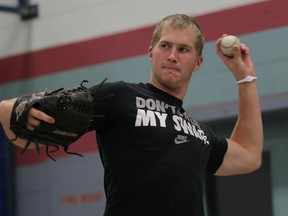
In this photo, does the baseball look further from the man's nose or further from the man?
the man's nose

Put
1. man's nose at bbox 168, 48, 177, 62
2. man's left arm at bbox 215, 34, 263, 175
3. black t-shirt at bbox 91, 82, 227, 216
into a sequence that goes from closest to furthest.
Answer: black t-shirt at bbox 91, 82, 227, 216, man's nose at bbox 168, 48, 177, 62, man's left arm at bbox 215, 34, 263, 175

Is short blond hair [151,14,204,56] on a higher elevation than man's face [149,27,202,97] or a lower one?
higher

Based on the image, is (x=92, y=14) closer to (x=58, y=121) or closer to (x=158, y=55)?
(x=158, y=55)

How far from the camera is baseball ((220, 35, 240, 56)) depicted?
280 centimetres

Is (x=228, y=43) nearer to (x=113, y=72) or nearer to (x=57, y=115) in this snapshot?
(x=57, y=115)

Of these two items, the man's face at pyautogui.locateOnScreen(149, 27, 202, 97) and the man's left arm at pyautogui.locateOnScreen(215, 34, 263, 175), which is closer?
the man's face at pyautogui.locateOnScreen(149, 27, 202, 97)

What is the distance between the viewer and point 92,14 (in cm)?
513

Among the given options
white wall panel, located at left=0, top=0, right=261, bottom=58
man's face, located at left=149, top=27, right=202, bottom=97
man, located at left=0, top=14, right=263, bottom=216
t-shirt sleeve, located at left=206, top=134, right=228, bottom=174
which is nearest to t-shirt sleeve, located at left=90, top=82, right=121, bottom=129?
man, located at left=0, top=14, right=263, bottom=216

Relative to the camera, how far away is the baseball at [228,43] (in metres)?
2.80

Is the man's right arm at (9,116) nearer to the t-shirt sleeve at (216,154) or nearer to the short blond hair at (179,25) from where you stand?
the short blond hair at (179,25)

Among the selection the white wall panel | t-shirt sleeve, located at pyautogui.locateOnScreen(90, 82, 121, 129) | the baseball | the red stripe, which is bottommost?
t-shirt sleeve, located at pyautogui.locateOnScreen(90, 82, 121, 129)

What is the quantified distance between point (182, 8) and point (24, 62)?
1592 millimetres

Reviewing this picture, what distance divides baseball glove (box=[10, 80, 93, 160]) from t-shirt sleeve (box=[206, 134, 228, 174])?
2.18ft

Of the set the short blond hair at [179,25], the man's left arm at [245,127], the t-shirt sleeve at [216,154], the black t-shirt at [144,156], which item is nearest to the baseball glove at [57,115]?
the black t-shirt at [144,156]
